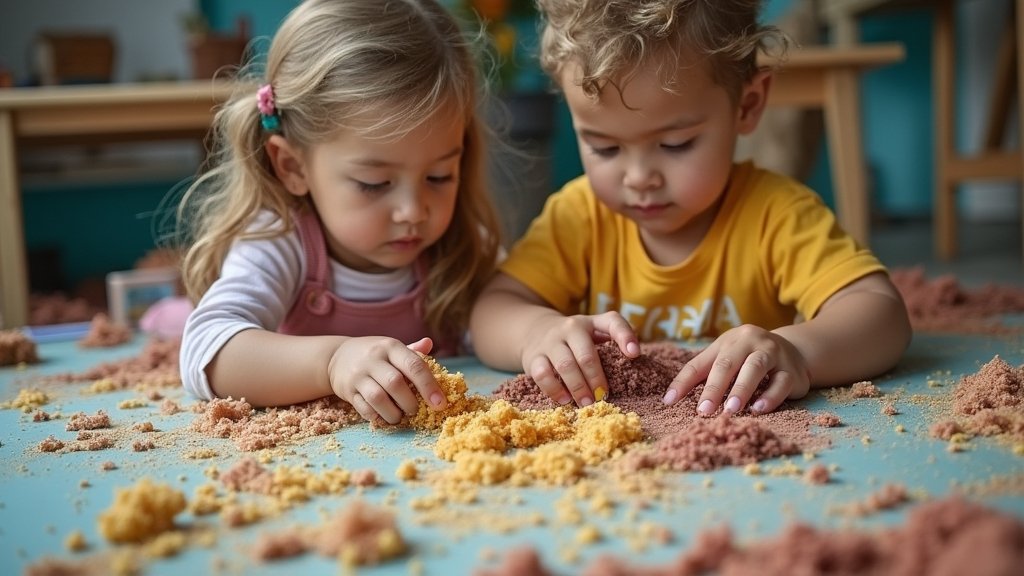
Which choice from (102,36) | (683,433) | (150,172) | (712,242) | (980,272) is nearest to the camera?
(683,433)

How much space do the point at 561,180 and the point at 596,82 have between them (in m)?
2.79

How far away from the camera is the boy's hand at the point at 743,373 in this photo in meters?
0.93

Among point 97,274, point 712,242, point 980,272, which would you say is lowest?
point 97,274

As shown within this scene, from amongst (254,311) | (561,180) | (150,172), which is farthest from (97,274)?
(254,311)

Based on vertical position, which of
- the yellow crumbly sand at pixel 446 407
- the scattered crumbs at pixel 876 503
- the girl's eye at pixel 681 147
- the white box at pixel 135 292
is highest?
the girl's eye at pixel 681 147

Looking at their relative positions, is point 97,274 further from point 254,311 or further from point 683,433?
point 683,433

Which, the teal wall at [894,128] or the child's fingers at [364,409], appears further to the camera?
the teal wall at [894,128]

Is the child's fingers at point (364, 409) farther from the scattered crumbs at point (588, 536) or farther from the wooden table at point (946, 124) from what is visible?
the wooden table at point (946, 124)

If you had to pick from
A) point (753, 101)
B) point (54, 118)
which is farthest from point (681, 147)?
point (54, 118)

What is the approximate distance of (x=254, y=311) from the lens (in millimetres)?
1187

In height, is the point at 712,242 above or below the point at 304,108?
below

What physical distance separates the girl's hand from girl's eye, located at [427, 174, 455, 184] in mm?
310

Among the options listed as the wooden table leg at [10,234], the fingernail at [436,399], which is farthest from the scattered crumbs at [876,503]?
the wooden table leg at [10,234]

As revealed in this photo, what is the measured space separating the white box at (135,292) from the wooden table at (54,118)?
24 cm
